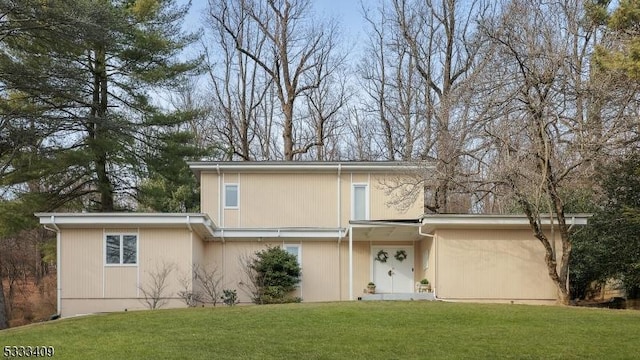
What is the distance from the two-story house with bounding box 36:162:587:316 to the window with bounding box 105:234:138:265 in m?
0.03

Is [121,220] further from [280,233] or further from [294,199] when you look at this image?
[294,199]

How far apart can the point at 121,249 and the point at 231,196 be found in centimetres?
479

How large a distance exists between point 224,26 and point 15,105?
17.8m

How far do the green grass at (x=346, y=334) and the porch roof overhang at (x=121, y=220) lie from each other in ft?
12.5

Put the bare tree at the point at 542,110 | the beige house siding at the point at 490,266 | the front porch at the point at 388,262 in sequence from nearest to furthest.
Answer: the bare tree at the point at 542,110, the beige house siding at the point at 490,266, the front porch at the point at 388,262

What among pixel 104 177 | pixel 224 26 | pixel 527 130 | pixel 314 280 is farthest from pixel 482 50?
pixel 224 26

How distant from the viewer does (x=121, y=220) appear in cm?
1819

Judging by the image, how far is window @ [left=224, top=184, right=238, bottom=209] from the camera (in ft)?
72.7

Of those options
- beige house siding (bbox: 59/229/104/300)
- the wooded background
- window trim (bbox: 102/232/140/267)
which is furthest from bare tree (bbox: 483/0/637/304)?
beige house siding (bbox: 59/229/104/300)

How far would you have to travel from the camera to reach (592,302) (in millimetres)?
21219

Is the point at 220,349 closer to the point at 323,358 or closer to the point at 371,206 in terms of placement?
the point at 323,358

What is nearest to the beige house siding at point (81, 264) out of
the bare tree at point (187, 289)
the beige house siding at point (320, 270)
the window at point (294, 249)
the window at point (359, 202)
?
the bare tree at point (187, 289)

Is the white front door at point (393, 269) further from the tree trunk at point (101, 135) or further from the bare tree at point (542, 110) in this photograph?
the tree trunk at point (101, 135)

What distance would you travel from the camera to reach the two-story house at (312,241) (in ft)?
60.2
